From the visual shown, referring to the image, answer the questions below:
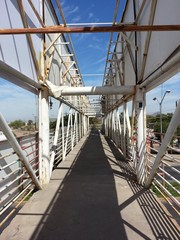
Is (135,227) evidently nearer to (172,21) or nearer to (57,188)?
(57,188)

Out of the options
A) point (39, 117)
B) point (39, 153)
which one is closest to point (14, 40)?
point (39, 117)

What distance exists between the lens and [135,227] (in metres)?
2.80

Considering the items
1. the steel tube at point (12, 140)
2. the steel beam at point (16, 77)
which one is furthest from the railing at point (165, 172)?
the steel beam at point (16, 77)

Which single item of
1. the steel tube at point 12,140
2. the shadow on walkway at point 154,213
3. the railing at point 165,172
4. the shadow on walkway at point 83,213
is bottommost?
the shadow on walkway at point 83,213

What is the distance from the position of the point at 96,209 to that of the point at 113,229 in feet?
2.10

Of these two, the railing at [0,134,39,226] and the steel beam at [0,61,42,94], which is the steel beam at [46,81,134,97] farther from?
the railing at [0,134,39,226]

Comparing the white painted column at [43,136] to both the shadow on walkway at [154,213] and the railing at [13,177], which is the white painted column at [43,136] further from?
the shadow on walkway at [154,213]

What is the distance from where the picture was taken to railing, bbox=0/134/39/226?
305cm

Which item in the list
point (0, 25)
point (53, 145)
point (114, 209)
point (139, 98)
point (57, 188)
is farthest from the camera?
point (53, 145)

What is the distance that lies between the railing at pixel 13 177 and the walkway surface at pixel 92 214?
7.9 inches

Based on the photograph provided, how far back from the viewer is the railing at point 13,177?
10.0 ft

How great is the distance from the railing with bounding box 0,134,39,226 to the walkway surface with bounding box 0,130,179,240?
201 mm

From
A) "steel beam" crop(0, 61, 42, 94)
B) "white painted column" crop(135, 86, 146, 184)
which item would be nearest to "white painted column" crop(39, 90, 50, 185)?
"steel beam" crop(0, 61, 42, 94)

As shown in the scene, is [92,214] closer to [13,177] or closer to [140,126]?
[13,177]
